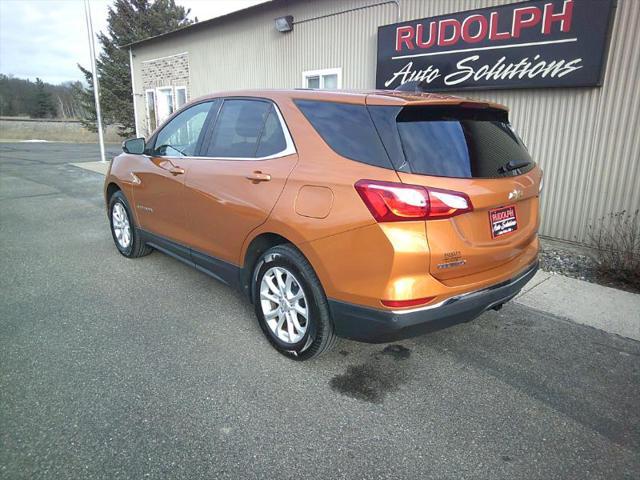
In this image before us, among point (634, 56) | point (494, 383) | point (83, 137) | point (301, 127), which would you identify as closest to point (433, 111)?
point (301, 127)

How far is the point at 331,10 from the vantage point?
8.55 metres

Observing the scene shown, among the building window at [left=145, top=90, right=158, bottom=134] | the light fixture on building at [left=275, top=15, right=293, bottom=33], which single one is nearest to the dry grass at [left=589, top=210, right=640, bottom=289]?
the light fixture on building at [left=275, top=15, right=293, bottom=33]

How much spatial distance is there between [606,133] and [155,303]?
5.54 m

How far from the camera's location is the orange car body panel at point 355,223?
92.1 inches

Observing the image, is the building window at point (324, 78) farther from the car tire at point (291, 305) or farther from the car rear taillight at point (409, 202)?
the car rear taillight at point (409, 202)

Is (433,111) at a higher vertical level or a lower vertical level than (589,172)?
higher

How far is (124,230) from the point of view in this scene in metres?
5.13

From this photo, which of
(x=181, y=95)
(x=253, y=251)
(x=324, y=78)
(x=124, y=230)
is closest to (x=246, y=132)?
(x=253, y=251)

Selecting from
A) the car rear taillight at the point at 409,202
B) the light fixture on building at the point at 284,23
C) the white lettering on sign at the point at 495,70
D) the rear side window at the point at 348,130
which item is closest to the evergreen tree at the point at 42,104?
the light fixture on building at the point at 284,23

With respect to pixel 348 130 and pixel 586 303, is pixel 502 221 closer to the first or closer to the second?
pixel 348 130

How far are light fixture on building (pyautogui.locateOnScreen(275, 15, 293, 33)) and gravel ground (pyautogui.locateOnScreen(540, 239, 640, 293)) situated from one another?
679 centimetres

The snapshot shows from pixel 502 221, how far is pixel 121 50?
101 ft

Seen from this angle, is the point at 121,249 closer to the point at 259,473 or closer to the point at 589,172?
the point at 259,473

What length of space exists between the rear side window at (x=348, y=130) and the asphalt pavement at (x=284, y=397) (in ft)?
4.67
